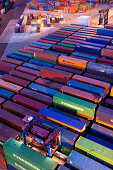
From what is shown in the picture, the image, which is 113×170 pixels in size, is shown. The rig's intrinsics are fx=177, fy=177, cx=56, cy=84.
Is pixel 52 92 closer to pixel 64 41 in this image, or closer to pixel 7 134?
pixel 7 134

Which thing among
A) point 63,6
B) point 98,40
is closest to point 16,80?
point 98,40

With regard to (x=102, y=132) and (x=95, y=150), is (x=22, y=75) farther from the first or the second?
(x=95, y=150)

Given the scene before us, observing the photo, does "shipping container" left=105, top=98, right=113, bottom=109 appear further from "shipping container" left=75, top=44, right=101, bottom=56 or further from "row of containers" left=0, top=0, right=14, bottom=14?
"row of containers" left=0, top=0, right=14, bottom=14

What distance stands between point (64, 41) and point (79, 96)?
20041mm

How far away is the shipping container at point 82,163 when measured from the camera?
1489 cm

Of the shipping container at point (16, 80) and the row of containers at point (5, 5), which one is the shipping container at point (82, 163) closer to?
the shipping container at point (16, 80)

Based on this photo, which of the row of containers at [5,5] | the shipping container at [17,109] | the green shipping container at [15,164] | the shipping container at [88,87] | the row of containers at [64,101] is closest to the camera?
the green shipping container at [15,164]

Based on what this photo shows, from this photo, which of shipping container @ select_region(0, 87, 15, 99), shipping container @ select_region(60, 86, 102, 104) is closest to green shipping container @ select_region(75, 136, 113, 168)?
shipping container @ select_region(60, 86, 102, 104)

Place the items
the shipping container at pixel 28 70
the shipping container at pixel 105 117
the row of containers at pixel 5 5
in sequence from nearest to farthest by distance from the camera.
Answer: the shipping container at pixel 105 117
the shipping container at pixel 28 70
the row of containers at pixel 5 5

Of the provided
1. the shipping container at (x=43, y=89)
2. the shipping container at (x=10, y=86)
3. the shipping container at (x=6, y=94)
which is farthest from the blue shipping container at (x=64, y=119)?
the shipping container at (x=10, y=86)

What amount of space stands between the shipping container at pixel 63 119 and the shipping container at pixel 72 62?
11.5m

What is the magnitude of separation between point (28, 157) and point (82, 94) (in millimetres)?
10736

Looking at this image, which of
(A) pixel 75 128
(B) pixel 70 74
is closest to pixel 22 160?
(A) pixel 75 128

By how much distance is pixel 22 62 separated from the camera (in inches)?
1294
